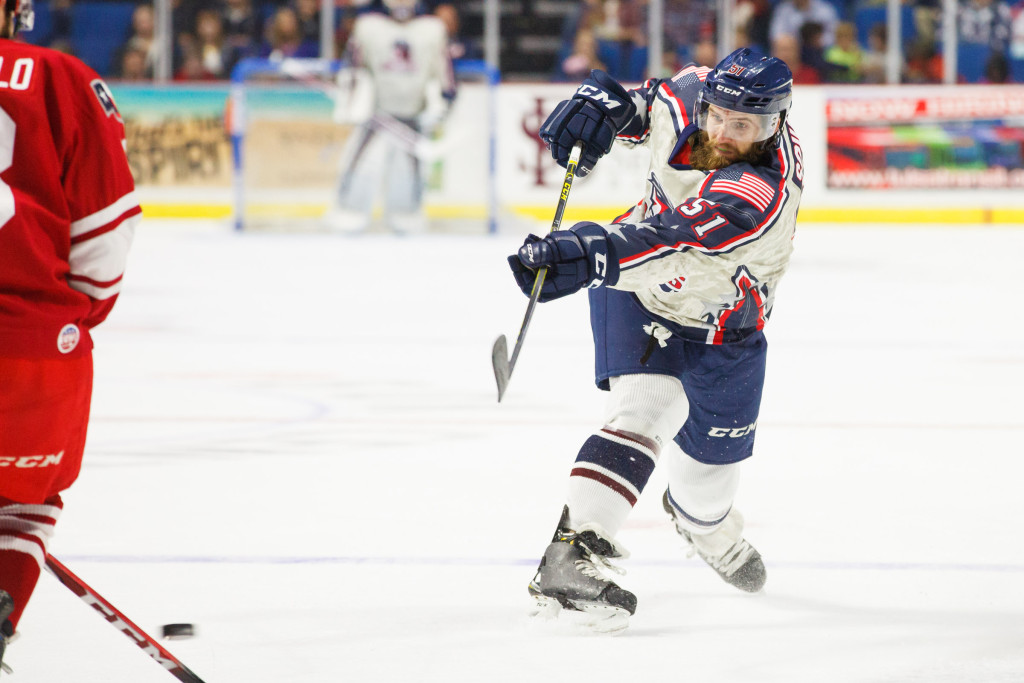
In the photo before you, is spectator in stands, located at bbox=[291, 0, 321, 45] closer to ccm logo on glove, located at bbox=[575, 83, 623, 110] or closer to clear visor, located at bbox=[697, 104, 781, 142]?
ccm logo on glove, located at bbox=[575, 83, 623, 110]

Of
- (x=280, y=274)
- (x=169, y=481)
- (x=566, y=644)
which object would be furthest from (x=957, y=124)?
(x=566, y=644)

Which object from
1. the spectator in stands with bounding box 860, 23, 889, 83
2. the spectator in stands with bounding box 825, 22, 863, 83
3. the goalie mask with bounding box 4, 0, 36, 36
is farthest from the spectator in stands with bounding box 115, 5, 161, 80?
the goalie mask with bounding box 4, 0, 36, 36

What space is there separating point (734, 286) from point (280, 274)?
5.20 meters

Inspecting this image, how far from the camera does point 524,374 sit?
4664 millimetres

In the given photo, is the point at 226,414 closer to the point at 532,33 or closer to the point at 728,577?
the point at 728,577

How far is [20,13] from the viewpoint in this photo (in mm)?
1727

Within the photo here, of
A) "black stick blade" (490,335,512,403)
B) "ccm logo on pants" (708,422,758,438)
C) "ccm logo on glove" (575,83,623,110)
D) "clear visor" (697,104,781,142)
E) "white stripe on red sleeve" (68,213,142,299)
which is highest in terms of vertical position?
"ccm logo on glove" (575,83,623,110)

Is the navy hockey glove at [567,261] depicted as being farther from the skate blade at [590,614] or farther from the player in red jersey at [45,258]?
the player in red jersey at [45,258]

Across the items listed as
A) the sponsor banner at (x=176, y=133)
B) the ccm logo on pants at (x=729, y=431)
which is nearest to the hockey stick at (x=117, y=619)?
the ccm logo on pants at (x=729, y=431)

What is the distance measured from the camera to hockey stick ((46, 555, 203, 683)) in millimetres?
1789

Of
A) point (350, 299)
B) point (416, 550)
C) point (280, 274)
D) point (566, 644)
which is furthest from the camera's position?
point (280, 274)

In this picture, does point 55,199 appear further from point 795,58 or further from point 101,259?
point 795,58

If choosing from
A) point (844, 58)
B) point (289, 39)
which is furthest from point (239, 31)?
point (844, 58)

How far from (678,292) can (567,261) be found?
32 cm
